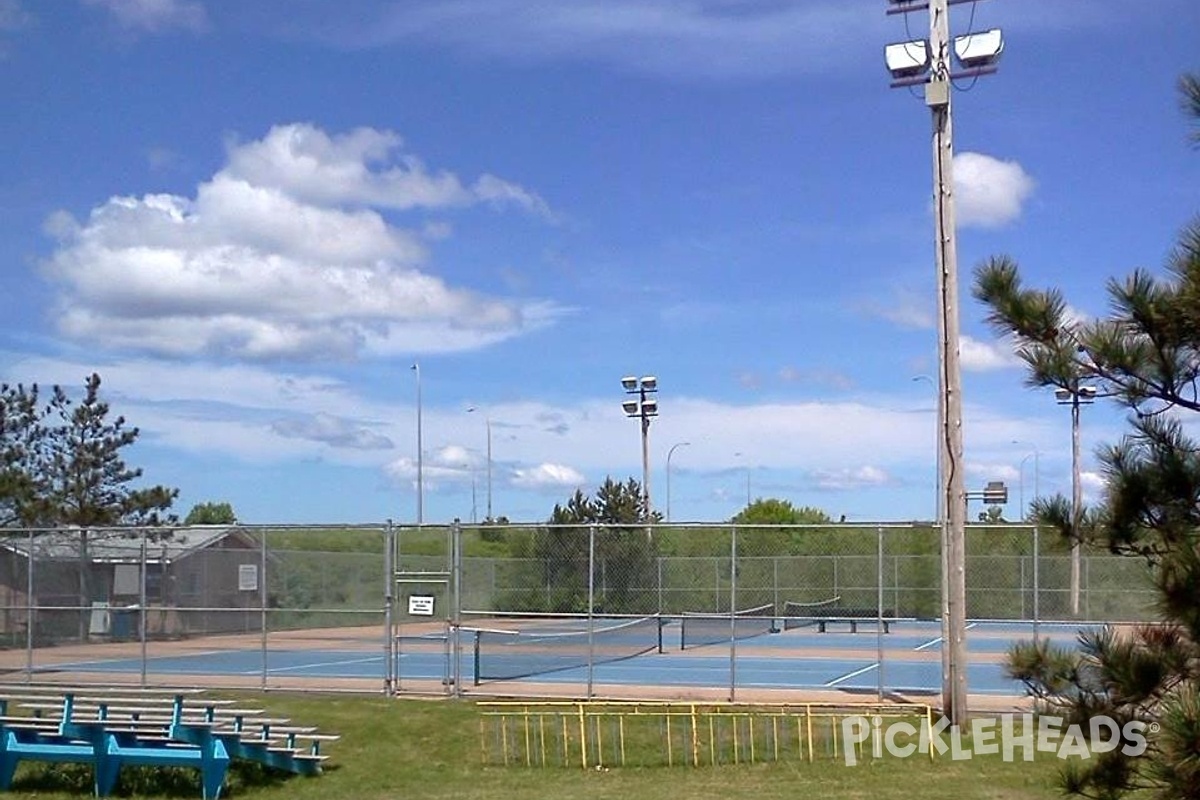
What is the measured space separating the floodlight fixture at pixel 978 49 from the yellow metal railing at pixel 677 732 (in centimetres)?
765

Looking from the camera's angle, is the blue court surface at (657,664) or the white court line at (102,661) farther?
the white court line at (102,661)

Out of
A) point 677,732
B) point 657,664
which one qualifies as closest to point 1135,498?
point 677,732

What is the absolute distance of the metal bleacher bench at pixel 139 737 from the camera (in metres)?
14.5

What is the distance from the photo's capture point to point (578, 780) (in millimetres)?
15602

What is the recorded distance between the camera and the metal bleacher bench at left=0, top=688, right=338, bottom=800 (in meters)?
14.5

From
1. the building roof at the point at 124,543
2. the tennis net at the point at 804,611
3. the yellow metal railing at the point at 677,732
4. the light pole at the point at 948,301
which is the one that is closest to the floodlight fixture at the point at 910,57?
the light pole at the point at 948,301

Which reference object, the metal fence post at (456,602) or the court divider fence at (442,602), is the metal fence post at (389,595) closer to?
the court divider fence at (442,602)

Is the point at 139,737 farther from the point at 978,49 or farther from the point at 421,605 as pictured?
the point at 978,49

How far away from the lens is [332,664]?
28.0 metres

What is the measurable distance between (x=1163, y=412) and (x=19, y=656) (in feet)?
79.5

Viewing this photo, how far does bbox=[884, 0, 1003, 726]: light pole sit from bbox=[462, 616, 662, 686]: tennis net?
6.86m

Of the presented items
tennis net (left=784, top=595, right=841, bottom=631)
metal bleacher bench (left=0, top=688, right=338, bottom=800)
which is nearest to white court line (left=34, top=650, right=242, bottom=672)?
metal bleacher bench (left=0, top=688, right=338, bottom=800)

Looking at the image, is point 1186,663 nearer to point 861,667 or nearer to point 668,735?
point 668,735

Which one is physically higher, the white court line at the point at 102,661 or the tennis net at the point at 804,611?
the tennis net at the point at 804,611
